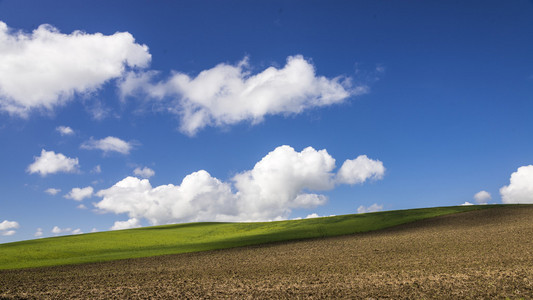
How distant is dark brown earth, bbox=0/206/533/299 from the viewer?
18.9m

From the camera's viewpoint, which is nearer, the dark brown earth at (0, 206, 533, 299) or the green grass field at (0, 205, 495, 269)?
the dark brown earth at (0, 206, 533, 299)

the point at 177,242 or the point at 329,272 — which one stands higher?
the point at 177,242

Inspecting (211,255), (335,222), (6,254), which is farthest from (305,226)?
(6,254)

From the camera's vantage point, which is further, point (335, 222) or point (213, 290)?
point (335, 222)

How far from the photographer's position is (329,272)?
24.4 meters

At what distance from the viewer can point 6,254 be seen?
43406 mm

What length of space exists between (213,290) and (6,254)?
3682 centimetres

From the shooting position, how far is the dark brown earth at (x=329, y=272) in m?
18.9

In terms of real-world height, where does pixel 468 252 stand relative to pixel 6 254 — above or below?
below

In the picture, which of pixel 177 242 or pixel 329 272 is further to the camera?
pixel 177 242

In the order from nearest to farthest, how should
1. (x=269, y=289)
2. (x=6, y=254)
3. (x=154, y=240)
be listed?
(x=269, y=289) → (x=6, y=254) → (x=154, y=240)

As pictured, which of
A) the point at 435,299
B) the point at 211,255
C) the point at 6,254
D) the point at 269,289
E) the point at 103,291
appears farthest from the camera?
the point at 6,254

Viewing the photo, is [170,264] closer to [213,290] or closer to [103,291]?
[103,291]

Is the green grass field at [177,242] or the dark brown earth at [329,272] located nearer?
the dark brown earth at [329,272]
